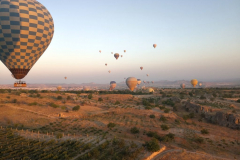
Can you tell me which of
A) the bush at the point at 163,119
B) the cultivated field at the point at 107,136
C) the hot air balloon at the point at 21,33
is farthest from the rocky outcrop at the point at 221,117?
the hot air balloon at the point at 21,33

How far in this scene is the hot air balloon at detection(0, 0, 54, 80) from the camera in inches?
932

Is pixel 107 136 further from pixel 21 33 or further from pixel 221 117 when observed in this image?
pixel 221 117

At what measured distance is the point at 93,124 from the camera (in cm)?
2647

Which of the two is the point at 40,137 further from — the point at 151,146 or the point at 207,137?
the point at 207,137

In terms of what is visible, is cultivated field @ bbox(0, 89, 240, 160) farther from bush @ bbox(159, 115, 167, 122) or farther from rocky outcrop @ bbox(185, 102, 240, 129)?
bush @ bbox(159, 115, 167, 122)

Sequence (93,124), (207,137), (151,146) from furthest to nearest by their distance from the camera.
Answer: (93,124) → (207,137) → (151,146)

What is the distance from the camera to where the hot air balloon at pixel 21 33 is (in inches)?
932

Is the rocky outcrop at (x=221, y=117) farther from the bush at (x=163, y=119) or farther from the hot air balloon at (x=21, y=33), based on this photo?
the hot air balloon at (x=21, y=33)

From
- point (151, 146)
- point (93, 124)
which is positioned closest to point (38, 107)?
point (93, 124)

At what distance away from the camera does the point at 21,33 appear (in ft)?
79.6

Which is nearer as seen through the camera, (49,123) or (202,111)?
(49,123)

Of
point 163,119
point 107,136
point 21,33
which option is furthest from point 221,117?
point 21,33

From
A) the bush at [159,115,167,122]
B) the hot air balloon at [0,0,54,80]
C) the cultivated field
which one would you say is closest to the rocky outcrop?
the cultivated field

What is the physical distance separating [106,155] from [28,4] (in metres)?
24.3
